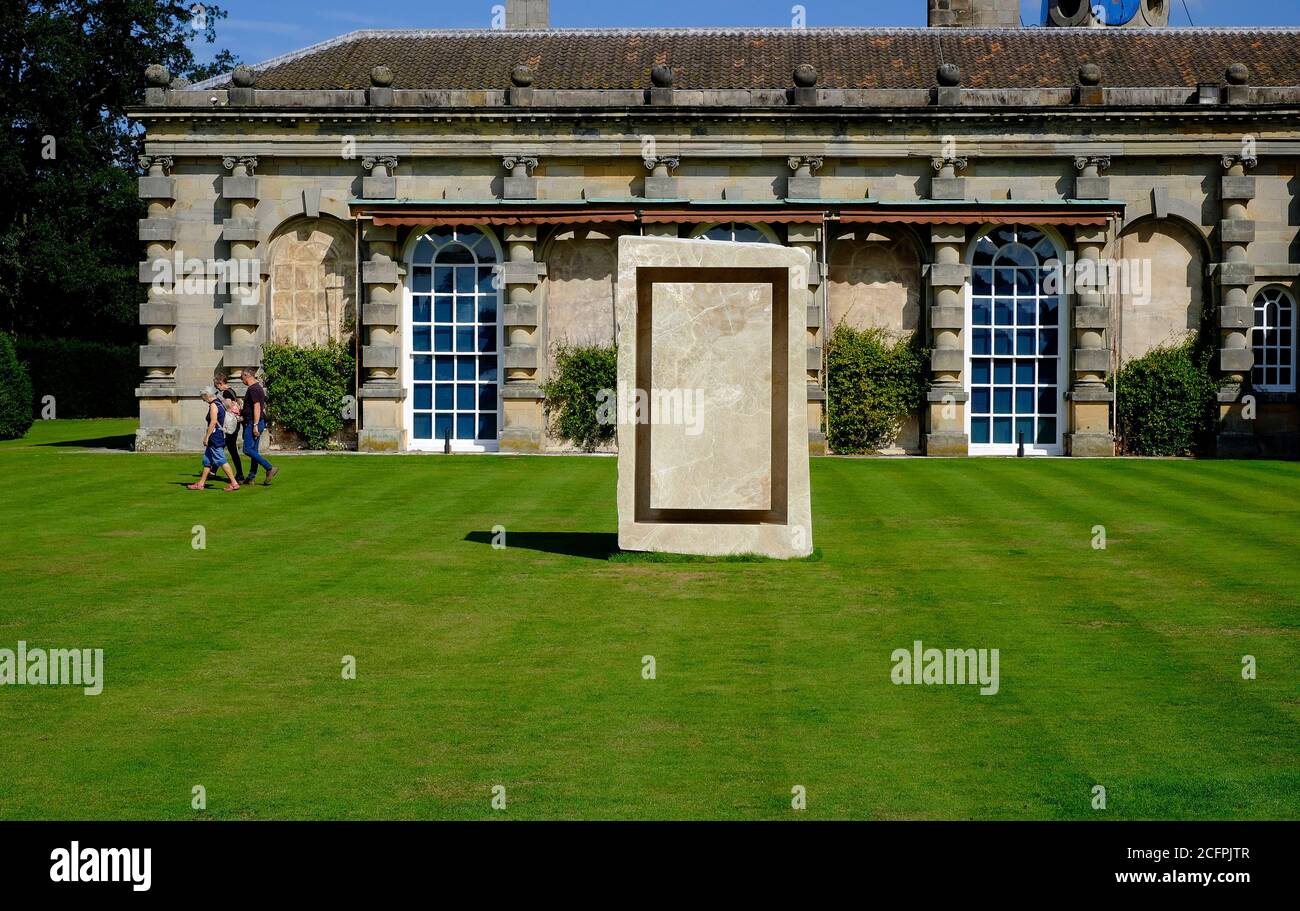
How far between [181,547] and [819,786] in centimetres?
1130

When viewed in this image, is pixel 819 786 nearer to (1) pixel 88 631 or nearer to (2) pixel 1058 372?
(1) pixel 88 631

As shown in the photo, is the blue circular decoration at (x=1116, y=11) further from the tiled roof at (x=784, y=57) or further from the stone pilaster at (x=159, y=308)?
the stone pilaster at (x=159, y=308)

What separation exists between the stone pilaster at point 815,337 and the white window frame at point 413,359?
6857 millimetres

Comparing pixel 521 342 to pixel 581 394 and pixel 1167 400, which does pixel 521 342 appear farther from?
pixel 1167 400

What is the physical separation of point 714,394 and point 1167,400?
20.4 meters

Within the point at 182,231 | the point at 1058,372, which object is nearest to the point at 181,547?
the point at 182,231

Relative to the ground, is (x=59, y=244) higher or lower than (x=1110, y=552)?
higher

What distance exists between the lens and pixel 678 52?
38.5 metres

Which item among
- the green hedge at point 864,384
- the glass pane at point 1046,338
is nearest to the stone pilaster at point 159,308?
the green hedge at point 864,384

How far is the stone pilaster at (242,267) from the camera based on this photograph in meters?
34.8

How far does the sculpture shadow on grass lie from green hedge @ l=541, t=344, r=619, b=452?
15383 millimetres

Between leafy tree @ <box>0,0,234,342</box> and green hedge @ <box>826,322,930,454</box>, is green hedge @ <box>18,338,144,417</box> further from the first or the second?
green hedge @ <box>826,322,930,454</box>

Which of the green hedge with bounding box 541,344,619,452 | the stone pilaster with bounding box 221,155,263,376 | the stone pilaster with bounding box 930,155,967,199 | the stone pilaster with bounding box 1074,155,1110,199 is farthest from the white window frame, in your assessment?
the stone pilaster with bounding box 1074,155,1110,199

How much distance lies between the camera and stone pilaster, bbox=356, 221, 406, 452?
114ft
